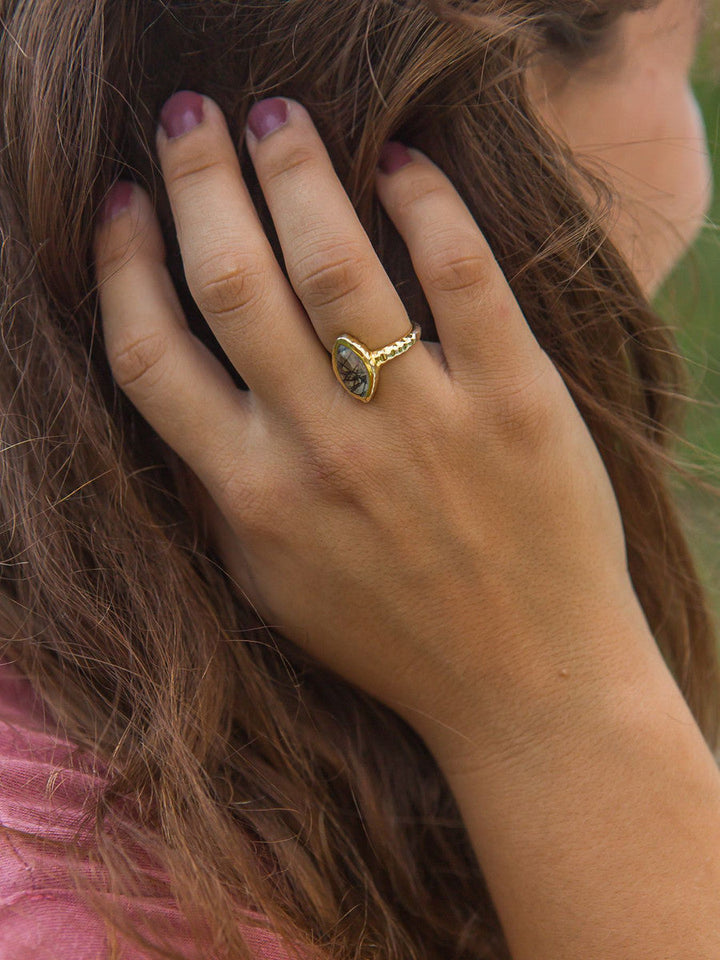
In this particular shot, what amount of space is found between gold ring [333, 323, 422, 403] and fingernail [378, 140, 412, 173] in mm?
200

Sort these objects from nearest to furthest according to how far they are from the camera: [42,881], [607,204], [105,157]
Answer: [42,881]
[105,157]
[607,204]

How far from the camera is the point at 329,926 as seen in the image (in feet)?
3.19

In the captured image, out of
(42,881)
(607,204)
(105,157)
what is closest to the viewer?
(42,881)

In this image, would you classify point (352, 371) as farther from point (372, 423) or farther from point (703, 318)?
point (703, 318)

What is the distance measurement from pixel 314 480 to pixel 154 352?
0.79 feet

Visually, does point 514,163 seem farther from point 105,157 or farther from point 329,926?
point 329,926

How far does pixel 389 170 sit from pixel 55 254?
398mm

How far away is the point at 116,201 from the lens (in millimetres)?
987

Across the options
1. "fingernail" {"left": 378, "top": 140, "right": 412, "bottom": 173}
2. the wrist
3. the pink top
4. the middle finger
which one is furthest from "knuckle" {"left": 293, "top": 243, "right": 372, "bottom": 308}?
the pink top

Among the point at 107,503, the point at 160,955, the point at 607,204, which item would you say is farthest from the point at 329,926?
the point at 607,204

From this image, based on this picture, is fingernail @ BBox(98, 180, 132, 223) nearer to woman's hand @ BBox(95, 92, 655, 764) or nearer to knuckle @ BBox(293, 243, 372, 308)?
woman's hand @ BBox(95, 92, 655, 764)

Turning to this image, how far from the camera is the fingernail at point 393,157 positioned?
99 cm

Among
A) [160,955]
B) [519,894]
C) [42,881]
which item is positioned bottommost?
[519,894]

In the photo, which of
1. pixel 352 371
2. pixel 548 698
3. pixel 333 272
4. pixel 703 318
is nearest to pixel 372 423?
pixel 352 371
